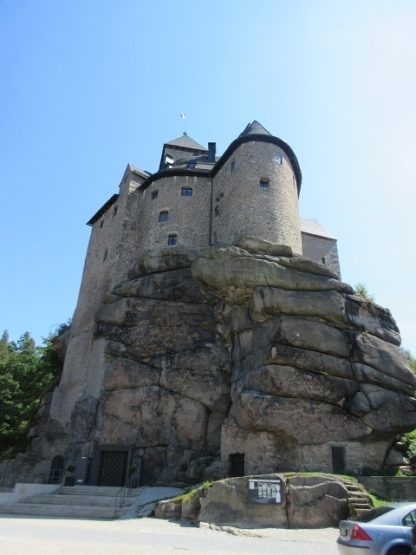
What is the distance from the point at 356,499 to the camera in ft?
41.2

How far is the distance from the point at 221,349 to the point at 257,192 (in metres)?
9.78

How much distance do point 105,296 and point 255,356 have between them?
40.7 ft

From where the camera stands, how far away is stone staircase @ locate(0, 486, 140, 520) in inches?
617

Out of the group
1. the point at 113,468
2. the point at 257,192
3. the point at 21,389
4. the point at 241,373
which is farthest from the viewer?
the point at 21,389

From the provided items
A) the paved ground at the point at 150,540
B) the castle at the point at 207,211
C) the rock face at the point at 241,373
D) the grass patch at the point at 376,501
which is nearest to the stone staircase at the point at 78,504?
the paved ground at the point at 150,540

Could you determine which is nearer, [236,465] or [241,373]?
[236,465]

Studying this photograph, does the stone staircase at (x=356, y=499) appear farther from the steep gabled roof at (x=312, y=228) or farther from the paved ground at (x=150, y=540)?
the steep gabled roof at (x=312, y=228)

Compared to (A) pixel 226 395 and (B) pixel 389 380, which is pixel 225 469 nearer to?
(A) pixel 226 395

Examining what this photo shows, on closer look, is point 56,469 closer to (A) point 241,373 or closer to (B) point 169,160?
(A) point 241,373

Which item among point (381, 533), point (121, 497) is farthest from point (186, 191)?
point (381, 533)

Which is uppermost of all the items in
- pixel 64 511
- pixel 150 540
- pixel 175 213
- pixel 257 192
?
pixel 175 213

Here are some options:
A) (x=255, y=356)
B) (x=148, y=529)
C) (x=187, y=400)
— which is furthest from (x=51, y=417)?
(x=148, y=529)

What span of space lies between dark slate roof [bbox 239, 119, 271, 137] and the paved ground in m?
23.7

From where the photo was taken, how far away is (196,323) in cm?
2459
